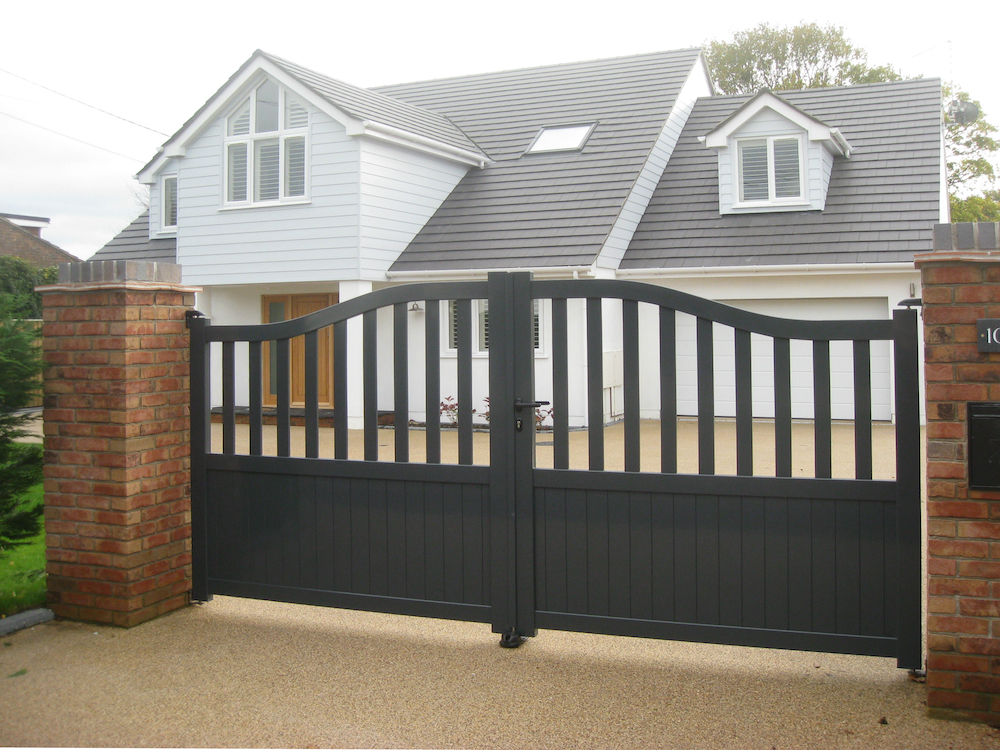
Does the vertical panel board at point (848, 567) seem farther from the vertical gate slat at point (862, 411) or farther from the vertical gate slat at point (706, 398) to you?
the vertical gate slat at point (706, 398)

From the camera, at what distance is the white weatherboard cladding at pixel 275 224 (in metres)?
14.2

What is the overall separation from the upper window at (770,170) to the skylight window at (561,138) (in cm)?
292

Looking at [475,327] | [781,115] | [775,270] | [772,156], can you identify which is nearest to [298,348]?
[475,327]

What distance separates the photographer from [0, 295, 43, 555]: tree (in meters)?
4.59

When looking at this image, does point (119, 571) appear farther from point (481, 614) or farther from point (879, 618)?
point (879, 618)

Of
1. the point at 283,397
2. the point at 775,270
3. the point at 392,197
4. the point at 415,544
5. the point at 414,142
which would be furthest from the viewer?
the point at 414,142

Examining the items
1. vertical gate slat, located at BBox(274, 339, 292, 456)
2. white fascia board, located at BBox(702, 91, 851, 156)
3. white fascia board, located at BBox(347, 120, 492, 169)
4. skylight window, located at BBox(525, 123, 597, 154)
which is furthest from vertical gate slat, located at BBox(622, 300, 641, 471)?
skylight window, located at BBox(525, 123, 597, 154)

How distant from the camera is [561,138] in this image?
16.8 m

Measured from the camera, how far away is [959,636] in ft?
11.4

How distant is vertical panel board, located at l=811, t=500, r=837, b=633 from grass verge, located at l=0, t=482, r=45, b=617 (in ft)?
13.0

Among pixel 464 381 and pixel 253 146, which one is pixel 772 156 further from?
pixel 464 381

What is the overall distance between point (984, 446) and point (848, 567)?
78 cm

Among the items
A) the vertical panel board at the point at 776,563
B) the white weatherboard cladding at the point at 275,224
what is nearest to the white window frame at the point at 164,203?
the white weatherboard cladding at the point at 275,224

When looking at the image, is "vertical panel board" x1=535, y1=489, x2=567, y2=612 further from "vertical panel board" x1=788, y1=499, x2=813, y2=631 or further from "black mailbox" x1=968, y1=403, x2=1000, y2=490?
"black mailbox" x1=968, y1=403, x2=1000, y2=490
